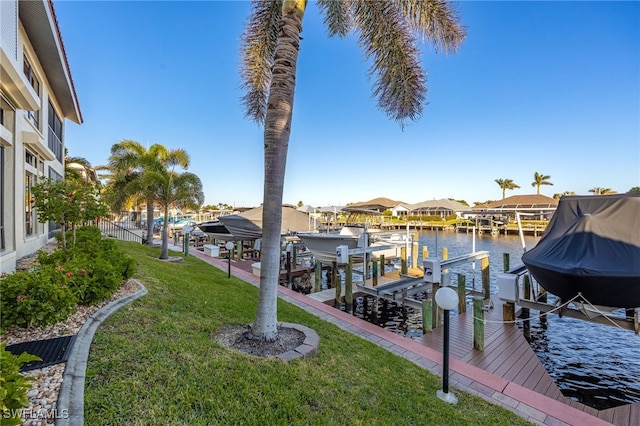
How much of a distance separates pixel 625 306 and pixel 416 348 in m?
3.73

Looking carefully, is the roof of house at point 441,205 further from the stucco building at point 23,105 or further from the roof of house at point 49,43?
the roof of house at point 49,43

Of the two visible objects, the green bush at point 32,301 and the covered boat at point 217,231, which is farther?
the covered boat at point 217,231

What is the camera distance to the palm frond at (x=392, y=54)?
20.4 feet

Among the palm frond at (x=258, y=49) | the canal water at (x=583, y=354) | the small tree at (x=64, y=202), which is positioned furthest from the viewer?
the palm frond at (x=258, y=49)

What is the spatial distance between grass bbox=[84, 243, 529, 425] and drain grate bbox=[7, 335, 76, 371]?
10.7 inches

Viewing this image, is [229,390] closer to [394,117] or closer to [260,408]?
[260,408]

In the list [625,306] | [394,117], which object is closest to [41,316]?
[394,117]

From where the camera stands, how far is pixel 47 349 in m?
3.46

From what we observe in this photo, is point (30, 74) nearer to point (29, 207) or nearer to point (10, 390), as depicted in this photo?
point (29, 207)

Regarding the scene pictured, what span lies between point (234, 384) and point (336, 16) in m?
8.24

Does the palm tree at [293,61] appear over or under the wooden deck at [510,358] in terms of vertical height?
over

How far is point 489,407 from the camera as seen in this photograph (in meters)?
4.01

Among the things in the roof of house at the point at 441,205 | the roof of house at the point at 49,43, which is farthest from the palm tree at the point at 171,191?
the roof of house at the point at 441,205

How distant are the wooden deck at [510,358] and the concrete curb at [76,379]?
6286 millimetres
